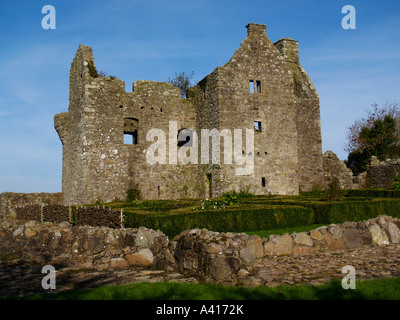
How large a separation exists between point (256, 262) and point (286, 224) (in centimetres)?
479

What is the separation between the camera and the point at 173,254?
9.41 m

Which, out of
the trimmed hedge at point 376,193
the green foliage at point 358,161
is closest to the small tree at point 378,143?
the green foliage at point 358,161

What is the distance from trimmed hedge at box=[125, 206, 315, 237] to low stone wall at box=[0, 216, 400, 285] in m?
1.23

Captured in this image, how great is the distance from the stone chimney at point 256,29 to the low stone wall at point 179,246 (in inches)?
593

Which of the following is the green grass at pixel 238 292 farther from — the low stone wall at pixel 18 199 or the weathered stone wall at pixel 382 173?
the weathered stone wall at pixel 382 173

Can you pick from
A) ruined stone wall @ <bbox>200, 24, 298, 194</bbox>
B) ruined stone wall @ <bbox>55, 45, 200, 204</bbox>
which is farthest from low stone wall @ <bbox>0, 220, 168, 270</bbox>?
ruined stone wall @ <bbox>200, 24, 298, 194</bbox>

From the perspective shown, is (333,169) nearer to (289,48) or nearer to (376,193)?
(376,193)

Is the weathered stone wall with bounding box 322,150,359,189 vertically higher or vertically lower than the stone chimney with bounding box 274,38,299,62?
lower

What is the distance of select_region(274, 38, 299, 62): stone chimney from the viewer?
2766 cm

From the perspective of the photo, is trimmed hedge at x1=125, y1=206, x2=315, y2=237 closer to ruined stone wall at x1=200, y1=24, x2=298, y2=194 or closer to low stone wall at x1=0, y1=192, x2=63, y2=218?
ruined stone wall at x1=200, y1=24, x2=298, y2=194

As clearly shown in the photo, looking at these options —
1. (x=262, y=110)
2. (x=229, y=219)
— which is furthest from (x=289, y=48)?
(x=229, y=219)

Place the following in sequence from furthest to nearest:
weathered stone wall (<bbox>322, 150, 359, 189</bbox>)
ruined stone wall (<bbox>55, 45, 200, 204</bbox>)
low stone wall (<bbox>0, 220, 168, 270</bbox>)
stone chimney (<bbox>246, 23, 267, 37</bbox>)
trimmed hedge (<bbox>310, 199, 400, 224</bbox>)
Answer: weathered stone wall (<bbox>322, 150, 359, 189</bbox>)
stone chimney (<bbox>246, 23, 267, 37</bbox>)
ruined stone wall (<bbox>55, 45, 200, 204</bbox>)
trimmed hedge (<bbox>310, 199, 400, 224</bbox>)
low stone wall (<bbox>0, 220, 168, 270</bbox>)

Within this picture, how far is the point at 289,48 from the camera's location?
91.2ft
